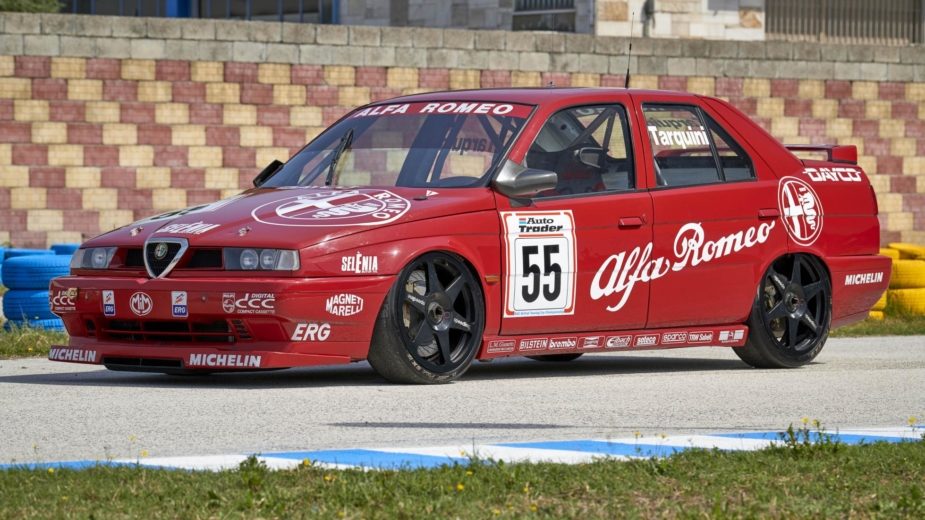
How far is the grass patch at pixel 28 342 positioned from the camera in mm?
11184

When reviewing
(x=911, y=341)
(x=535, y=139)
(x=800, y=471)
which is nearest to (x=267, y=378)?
(x=535, y=139)

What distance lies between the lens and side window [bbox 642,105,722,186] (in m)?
9.98

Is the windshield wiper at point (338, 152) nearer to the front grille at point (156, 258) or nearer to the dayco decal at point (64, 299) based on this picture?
the front grille at point (156, 258)

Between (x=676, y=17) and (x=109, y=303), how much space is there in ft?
74.7

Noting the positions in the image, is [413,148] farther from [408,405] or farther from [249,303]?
[408,405]

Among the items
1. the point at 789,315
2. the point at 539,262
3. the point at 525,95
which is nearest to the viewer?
the point at 539,262

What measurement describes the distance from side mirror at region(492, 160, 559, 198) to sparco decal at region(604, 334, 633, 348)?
100 centimetres

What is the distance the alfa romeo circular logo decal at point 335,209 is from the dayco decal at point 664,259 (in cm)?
129

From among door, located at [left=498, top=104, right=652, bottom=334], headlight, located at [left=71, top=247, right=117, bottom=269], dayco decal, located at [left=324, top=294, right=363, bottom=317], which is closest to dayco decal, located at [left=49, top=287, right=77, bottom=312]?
headlight, located at [left=71, top=247, right=117, bottom=269]

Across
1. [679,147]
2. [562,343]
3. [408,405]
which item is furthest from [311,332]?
[679,147]

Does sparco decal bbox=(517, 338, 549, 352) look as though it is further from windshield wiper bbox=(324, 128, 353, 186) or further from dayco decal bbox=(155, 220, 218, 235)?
dayco decal bbox=(155, 220, 218, 235)

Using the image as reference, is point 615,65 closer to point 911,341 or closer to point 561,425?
point 911,341

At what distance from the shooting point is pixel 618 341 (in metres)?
9.66

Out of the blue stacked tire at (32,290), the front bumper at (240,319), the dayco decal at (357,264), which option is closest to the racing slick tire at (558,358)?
the front bumper at (240,319)
